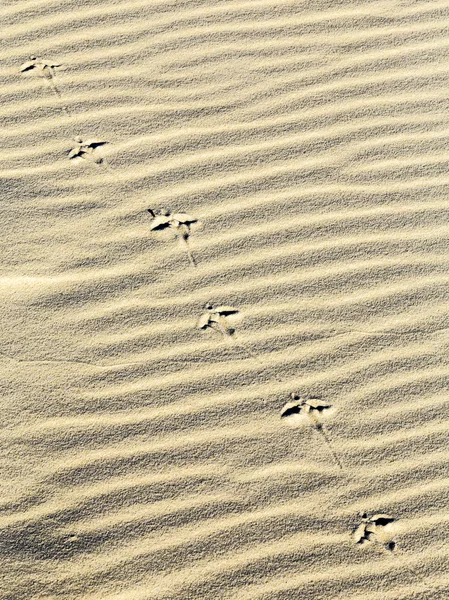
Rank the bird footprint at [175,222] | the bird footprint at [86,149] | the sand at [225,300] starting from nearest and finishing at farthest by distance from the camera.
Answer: the sand at [225,300], the bird footprint at [175,222], the bird footprint at [86,149]

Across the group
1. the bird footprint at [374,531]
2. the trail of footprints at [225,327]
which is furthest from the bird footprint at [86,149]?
the bird footprint at [374,531]

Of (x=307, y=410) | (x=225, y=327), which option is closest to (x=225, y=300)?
(x=225, y=327)

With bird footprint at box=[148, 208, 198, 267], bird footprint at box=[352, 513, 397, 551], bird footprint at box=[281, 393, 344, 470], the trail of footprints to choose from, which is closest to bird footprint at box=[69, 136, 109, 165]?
the trail of footprints

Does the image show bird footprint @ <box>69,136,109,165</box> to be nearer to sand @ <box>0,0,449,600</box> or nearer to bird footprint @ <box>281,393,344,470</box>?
sand @ <box>0,0,449,600</box>

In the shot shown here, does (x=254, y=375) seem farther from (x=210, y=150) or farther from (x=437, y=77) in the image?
(x=437, y=77)

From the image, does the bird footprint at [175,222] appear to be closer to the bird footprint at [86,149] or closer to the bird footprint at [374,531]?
the bird footprint at [86,149]
